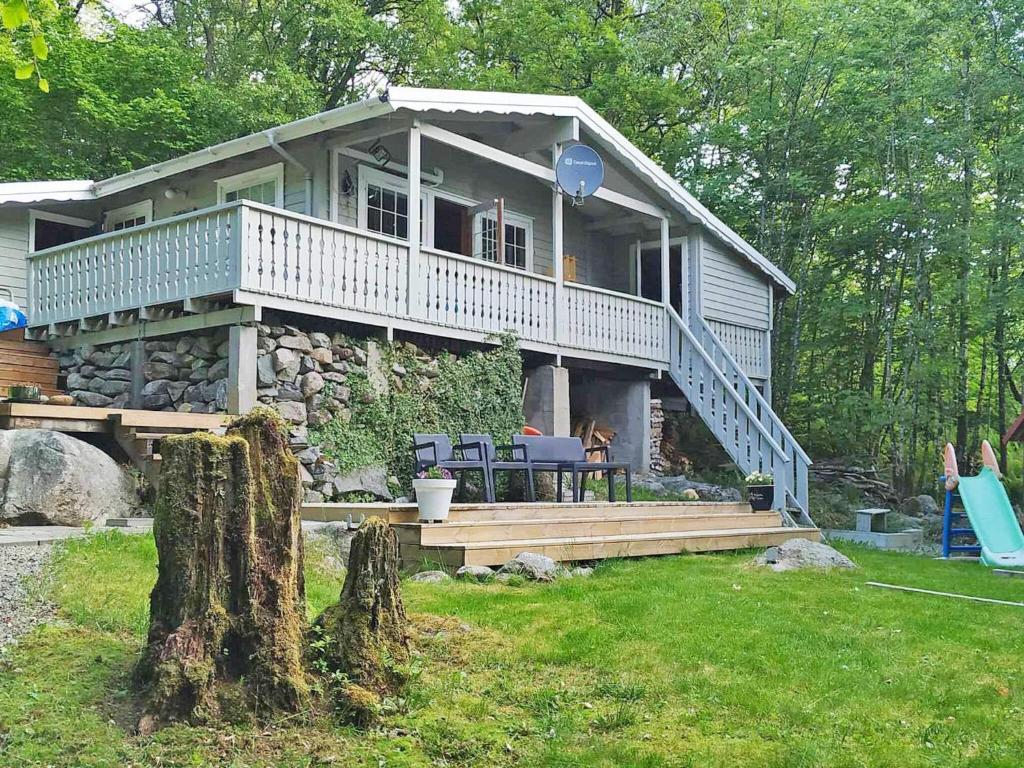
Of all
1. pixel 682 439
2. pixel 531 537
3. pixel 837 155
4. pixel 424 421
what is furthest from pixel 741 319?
pixel 531 537

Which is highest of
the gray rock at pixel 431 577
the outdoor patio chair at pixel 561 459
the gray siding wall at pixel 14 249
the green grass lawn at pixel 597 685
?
the gray siding wall at pixel 14 249

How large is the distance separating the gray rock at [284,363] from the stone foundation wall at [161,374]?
1.75 feet

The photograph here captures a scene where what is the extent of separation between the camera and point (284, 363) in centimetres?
995

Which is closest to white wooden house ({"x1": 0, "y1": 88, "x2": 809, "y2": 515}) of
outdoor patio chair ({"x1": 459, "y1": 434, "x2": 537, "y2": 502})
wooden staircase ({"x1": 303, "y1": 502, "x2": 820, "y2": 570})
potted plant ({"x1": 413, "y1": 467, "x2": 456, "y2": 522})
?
outdoor patio chair ({"x1": 459, "y1": 434, "x2": 537, "y2": 502})

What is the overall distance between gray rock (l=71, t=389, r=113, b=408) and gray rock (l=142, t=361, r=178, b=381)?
2.26 feet

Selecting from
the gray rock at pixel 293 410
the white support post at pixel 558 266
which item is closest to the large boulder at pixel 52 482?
the gray rock at pixel 293 410

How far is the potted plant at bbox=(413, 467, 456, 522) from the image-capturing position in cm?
722

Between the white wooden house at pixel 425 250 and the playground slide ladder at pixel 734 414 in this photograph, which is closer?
the white wooden house at pixel 425 250

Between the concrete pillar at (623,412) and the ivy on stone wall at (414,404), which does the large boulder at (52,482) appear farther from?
the concrete pillar at (623,412)

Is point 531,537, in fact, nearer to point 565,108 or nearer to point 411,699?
point 411,699

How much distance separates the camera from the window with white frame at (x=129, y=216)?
14.1 metres

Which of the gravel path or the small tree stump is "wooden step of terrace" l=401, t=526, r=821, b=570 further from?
the small tree stump

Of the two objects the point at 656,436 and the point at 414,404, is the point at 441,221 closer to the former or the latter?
the point at 414,404

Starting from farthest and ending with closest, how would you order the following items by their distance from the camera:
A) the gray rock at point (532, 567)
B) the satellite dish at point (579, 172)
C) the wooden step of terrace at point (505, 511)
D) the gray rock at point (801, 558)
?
the satellite dish at point (579, 172)
the gray rock at point (801, 558)
the wooden step of terrace at point (505, 511)
the gray rock at point (532, 567)
